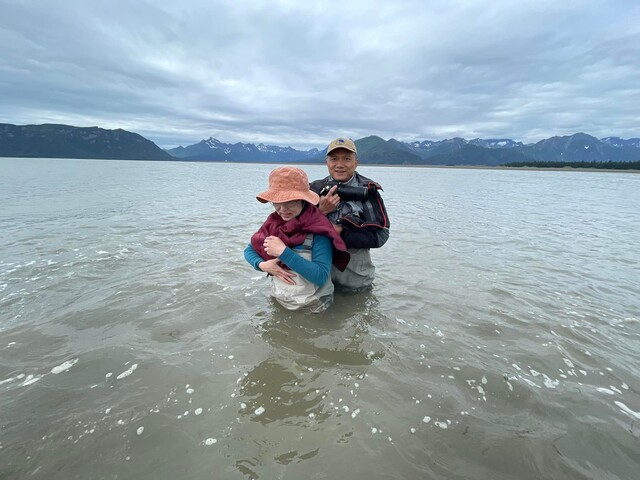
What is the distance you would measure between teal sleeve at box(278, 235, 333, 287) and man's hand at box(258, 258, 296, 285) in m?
0.30

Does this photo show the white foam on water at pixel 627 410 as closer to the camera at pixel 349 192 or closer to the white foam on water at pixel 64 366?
the camera at pixel 349 192

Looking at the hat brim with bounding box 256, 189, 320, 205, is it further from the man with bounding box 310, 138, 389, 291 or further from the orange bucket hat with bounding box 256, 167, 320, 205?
the man with bounding box 310, 138, 389, 291

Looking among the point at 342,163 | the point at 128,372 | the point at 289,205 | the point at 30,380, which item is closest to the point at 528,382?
the point at 289,205

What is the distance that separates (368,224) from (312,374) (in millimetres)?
2758

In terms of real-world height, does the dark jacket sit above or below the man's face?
below

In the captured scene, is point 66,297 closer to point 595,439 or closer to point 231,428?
point 231,428

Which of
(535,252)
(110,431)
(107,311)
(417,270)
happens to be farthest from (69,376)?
(535,252)

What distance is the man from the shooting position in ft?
18.8

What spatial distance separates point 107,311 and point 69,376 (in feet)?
6.26

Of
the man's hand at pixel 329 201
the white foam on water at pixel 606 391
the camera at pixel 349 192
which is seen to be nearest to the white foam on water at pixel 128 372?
the man's hand at pixel 329 201

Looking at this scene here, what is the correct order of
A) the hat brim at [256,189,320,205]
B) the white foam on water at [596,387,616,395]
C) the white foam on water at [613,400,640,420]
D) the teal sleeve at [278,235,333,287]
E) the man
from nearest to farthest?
the white foam on water at [613,400,640,420] → the white foam on water at [596,387,616,395] → the hat brim at [256,189,320,205] → the teal sleeve at [278,235,333,287] → the man

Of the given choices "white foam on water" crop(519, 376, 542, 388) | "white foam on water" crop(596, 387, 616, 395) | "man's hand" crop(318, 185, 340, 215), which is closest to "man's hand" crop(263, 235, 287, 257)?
"man's hand" crop(318, 185, 340, 215)

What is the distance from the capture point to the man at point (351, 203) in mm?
5719

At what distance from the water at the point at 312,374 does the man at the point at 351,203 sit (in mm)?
1461
